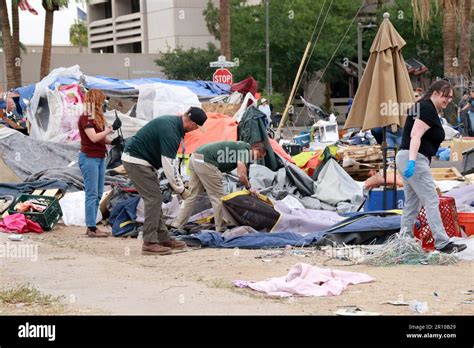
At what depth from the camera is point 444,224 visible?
950 centimetres

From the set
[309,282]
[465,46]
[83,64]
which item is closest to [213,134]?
[309,282]

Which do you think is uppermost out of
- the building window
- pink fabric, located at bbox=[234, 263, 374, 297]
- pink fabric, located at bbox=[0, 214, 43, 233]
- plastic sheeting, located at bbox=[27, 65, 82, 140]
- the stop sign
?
the building window

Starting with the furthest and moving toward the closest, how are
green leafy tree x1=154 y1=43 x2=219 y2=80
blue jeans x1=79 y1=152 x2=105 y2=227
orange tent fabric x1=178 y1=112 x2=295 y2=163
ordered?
green leafy tree x1=154 y1=43 x2=219 y2=80 < orange tent fabric x1=178 y1=112 x2=295 y2=163 < blue jeans x1=79 y1=152 x2=105 y2=227

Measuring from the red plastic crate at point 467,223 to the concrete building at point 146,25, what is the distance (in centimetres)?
4723

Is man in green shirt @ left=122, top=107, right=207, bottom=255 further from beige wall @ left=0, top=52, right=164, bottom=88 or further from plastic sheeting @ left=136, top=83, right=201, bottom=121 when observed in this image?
beige wall @ left=0, top=52, right=164, bottom=88

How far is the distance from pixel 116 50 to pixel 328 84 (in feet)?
86.9

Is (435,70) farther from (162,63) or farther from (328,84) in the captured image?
(162,63)

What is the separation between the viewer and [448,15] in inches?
1015

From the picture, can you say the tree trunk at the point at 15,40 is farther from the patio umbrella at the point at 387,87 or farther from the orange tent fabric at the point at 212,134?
the patio umbrella at the point at 387,87

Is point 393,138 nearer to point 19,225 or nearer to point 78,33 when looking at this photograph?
point 19,225

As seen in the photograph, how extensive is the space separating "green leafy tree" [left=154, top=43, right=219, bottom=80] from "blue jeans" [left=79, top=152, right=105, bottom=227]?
4076 cm

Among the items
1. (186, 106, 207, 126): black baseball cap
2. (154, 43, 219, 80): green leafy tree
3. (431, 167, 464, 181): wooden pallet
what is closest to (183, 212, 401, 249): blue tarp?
(186, 106, 207, 126): black baseball cap

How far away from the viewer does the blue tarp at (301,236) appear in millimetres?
9781

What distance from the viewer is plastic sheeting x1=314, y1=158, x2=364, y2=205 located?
12.7 metres
